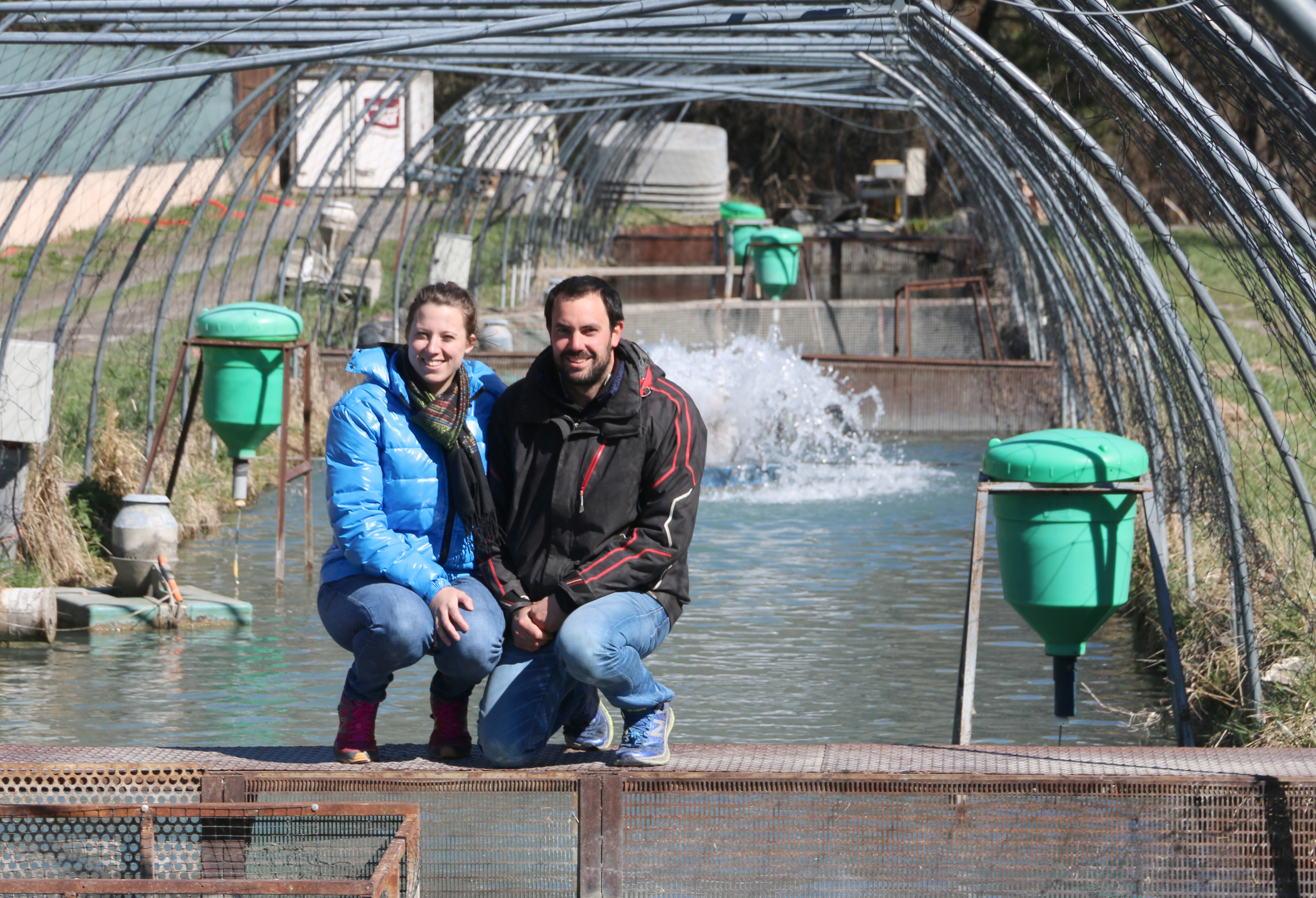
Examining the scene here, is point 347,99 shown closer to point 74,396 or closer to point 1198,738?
point 74,396

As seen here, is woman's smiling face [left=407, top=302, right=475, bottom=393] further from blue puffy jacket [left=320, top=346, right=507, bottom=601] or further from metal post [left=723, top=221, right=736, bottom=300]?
metal post [left=723, top=221, right=736, bottom=300]

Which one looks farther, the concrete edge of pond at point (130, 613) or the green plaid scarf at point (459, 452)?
the concrete edge of pond at point (130, 613)

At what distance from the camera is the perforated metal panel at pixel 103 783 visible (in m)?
4.42

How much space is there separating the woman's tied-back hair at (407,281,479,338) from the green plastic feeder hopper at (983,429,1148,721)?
6.21 feet

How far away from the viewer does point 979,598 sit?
221 inches

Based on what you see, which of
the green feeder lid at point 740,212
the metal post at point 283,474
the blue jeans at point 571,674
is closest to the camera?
the blue jeans at point 571,674

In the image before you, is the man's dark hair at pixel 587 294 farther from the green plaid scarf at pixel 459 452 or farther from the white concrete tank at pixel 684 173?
the white concrete tank at pixel 684 173

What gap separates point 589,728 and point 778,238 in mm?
15209

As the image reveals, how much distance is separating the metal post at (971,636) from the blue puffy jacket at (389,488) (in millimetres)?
1752

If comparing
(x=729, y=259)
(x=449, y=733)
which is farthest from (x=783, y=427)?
(x=449, y=733)

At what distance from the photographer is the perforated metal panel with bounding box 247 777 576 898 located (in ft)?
14.5

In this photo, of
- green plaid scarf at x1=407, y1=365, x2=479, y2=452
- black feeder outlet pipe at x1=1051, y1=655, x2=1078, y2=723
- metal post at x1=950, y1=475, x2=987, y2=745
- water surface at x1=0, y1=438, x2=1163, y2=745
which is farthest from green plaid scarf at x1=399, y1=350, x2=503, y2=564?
black feeder outlet pipe at x1=1051, y1=655, x2=1078, y2=723

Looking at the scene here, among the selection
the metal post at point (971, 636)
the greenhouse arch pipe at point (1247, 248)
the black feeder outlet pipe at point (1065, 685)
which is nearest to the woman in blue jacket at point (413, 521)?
the metal post at point (971, 636)

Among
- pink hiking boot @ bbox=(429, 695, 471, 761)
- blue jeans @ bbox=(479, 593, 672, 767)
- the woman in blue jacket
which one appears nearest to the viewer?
blue jeans @ bbox=(479, 593, 672, 767)
